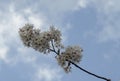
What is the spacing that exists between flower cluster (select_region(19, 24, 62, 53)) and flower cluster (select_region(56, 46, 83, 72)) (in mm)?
1044

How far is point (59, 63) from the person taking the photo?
28.2 meters

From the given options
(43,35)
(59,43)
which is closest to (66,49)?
(59,43)

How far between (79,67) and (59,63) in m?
2.75

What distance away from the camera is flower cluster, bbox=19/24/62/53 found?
27.4 meters

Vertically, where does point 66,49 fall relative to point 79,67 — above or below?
above

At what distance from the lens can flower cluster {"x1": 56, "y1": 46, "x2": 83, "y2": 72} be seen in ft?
90.9

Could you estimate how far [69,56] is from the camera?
91.5 feet

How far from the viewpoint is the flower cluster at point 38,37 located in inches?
1080

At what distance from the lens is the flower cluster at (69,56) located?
27.7 meters

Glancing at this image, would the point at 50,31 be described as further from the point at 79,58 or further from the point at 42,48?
the point at 79,58

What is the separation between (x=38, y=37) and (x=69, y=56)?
3.66m

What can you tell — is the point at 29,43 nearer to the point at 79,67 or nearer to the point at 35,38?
the point at 35,38

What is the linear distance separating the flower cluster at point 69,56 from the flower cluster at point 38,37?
104 cm

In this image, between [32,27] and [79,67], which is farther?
[32,27]
